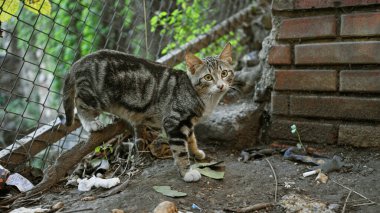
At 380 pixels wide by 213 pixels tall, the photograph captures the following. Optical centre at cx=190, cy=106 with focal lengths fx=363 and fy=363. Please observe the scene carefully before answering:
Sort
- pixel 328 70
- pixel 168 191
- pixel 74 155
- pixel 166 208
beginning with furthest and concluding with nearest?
pixel 328 70, pixel 74 155, pixel 168 191, pixel 166 208

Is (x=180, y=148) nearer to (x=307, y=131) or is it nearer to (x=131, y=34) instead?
(x=307, y=131)

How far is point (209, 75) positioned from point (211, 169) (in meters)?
0.59

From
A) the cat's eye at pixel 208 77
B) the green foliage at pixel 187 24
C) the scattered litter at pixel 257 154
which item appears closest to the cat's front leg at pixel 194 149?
the scattered litter at pixel 257 154

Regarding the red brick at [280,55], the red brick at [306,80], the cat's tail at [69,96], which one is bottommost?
the cat's tail at [69,96]

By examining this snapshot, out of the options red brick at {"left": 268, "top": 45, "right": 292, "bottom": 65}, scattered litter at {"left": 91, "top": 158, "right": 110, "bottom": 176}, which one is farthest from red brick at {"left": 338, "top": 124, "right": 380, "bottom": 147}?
scattered litter at {"left": 91, "top": 158, "right": 110, "bottom": 176}

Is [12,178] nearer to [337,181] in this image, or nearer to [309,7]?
[337,181]

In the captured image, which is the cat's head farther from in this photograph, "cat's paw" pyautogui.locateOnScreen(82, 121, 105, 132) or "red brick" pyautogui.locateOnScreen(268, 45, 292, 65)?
"cat's paw" pyautogui.locateOnScreen(82, 121, 105, 132)

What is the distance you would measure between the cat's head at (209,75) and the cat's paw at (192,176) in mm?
523

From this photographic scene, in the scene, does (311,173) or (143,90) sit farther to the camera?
(143,90)

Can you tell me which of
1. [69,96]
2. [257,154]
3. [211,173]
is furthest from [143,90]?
[257,154]

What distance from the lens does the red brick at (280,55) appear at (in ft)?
7.98

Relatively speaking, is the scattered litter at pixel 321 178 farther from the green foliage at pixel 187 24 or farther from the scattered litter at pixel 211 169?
the green foliage at pixel 187 24

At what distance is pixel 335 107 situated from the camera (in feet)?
7.63

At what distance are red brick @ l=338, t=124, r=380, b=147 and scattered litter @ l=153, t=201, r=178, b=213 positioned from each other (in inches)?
50.6
